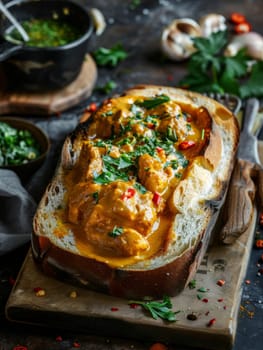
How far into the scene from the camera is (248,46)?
269 inches

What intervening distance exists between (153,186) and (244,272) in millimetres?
829

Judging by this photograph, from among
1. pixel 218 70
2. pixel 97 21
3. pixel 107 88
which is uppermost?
pixel 218 70

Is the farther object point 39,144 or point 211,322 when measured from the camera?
point 39,144

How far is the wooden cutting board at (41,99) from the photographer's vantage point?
6.25 m

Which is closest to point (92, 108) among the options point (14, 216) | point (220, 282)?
point (14, 216)

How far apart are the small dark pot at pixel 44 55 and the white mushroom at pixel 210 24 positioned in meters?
1.29

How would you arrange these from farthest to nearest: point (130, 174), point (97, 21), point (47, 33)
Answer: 1. point (97, 21)
2. point (47, 33)
3. point (130, 174)

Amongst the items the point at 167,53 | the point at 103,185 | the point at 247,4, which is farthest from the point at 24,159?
the point at 247,4

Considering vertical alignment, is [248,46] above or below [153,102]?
below

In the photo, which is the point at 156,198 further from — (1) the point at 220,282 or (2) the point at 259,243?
(2) the point at 259,243

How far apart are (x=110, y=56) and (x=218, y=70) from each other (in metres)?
1.12

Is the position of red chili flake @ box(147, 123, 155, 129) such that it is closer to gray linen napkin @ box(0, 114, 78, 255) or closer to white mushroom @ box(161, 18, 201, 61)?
gray linen napkin @ box(0, 114, 78, 255)

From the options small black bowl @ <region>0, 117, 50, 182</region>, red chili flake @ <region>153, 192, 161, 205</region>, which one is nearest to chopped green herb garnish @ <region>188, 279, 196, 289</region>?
red chili flake @ <region>153, 192, 161, 205</region>

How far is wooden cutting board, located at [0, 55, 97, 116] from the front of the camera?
20.5 ft
